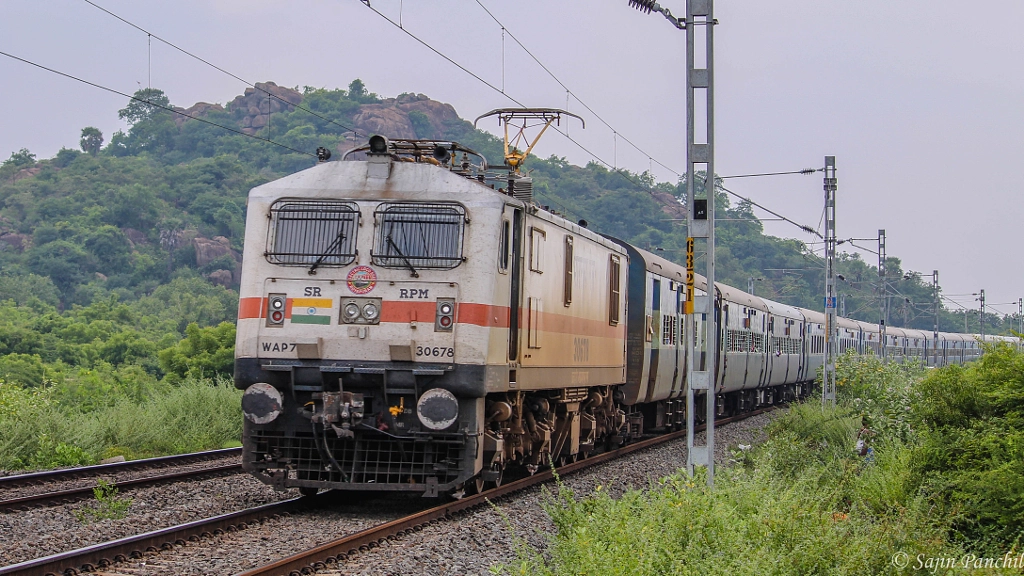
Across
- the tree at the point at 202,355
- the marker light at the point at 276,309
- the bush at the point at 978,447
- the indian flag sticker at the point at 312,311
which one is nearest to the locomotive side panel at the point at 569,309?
the indian flag sticker at the point at 312,311

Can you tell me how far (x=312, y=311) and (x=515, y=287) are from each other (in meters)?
2.22

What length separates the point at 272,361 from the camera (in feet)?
36.7

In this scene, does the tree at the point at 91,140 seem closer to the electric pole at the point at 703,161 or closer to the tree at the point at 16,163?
the tree at the point at 16,163

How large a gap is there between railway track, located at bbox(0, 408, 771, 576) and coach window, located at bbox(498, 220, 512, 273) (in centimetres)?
253

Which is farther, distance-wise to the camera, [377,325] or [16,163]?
[16,163]

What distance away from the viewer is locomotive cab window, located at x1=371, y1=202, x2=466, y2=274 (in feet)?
36.9

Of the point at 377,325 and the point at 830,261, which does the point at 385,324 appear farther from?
the point at 830,261

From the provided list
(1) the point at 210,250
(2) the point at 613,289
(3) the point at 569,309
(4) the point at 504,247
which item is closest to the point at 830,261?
(2) the point at 613,289

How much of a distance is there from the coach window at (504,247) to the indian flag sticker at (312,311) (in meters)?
1.78

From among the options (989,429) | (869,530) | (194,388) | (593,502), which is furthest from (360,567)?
(194,388)

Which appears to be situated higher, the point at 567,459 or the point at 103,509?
the point at 567,459

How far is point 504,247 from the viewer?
1162cm

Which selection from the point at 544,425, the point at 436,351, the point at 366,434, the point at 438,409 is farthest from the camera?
the point at 544,425

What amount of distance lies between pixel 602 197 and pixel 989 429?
333 ft
